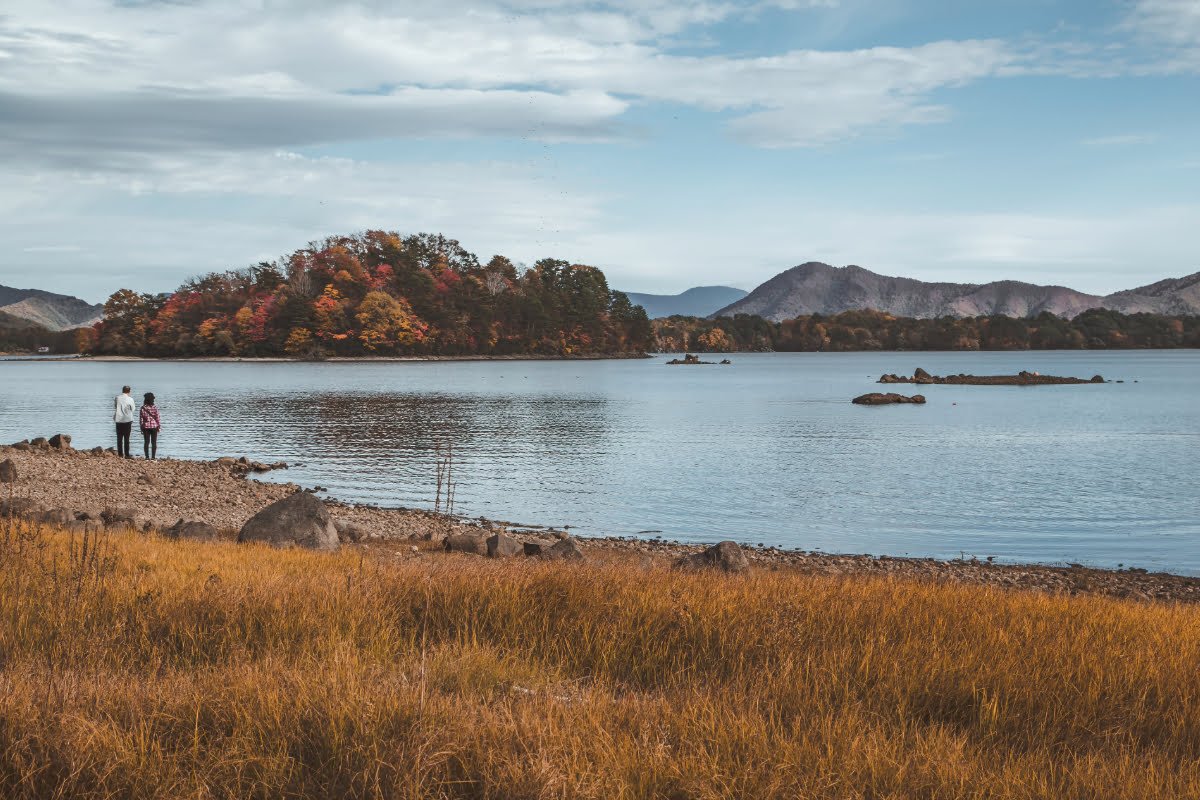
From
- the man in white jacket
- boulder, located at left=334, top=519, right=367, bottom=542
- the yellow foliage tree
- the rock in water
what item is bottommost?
boulder, located at left=334, top=519, right=367, bottom=542

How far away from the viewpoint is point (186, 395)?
8281 cm

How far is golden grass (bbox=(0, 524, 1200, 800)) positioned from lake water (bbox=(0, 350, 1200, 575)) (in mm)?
13233

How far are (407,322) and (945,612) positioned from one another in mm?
172201

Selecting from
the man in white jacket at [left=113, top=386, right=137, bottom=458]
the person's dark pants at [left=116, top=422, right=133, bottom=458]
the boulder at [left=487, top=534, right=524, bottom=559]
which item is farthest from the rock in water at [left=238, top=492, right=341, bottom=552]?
the person's dark pants at [left=116, top=422, right=133, bottom=458]

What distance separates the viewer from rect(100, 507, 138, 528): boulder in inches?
706

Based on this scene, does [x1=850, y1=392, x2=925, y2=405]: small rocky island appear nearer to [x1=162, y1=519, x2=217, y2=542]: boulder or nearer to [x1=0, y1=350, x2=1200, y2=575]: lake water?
[x1=0, y1=350, x2=1200, y2=575]: lake water

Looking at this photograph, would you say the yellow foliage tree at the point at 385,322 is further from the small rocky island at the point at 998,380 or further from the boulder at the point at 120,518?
the boulder at the point at 120,518

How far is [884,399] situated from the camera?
85375mm

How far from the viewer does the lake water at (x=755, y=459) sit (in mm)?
25062

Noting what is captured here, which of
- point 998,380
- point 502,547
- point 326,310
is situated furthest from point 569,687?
A: point 326,310

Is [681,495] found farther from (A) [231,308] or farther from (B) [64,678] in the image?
(A) [231,308]

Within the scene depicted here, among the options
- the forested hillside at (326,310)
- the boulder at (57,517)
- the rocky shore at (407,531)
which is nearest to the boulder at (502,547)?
the rocky shore at (407,531)

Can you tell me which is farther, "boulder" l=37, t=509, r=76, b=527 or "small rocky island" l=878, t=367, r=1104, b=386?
"small rocky island" l=878, t=367, r=1104, b=386

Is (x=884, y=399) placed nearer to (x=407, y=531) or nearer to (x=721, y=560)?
(x=407, y=531)
